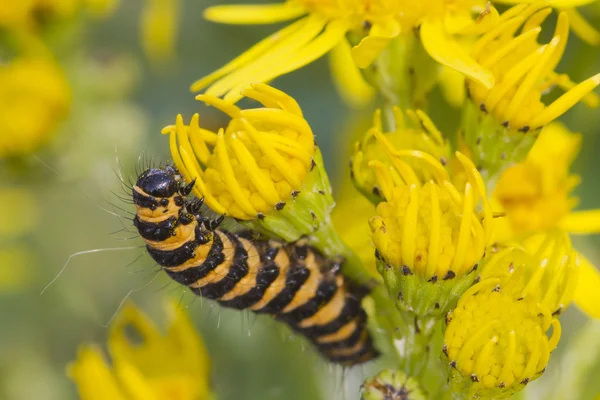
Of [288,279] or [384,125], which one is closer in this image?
[288,279]

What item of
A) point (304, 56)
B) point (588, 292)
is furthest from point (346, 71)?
point (588, 292)

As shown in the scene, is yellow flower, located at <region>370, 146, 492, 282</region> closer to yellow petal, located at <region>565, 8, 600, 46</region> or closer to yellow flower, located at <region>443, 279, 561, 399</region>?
yellow flower, located at <region>443, 279, 561, 399</region>

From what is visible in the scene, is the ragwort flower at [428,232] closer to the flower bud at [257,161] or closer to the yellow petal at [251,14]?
the flower bud at [257,161]

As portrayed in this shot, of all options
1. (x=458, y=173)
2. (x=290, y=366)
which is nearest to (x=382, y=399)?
(x=458, y=173)

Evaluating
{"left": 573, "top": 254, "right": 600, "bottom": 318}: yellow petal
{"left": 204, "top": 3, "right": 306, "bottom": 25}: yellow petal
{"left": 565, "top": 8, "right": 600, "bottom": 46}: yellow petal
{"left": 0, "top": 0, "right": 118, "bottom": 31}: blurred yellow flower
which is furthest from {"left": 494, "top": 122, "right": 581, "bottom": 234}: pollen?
{"left": 0, "top": 0, "right": 118, "bottom": 31}: blurred yellow flower

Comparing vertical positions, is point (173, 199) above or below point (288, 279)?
above

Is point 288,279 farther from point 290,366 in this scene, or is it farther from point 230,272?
point 290,366
